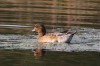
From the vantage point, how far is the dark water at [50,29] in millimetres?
14883

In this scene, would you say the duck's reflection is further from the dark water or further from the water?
the water

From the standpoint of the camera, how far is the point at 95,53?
15.9 meters

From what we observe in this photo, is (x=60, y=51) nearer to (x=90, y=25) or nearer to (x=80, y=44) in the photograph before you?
(x=80, y=44)

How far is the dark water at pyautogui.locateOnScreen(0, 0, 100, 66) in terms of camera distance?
1488cm

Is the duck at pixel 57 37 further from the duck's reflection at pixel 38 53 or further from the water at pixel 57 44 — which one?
the duck's reflection at pixel 38 53

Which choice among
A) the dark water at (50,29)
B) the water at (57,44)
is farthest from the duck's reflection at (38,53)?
the water at (57,44)

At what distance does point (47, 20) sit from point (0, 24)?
313 cm

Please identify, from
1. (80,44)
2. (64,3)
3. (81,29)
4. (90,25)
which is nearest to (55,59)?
(80,44)

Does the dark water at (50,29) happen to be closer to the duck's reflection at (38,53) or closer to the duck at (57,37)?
the duck's reflection at (38,53)

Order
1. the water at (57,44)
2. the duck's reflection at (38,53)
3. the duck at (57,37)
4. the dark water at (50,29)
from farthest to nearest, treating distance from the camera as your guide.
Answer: the duck at (57,37) → the water at (57,44) → the duck's reflection at (38,53) → the dark water at (50,29)

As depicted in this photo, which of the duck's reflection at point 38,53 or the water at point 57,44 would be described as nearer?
the duck's reflection at point 38,53

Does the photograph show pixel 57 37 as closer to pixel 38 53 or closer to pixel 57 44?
pixel 57 44

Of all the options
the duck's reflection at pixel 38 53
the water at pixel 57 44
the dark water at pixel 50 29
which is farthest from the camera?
the water at pixel 57 44

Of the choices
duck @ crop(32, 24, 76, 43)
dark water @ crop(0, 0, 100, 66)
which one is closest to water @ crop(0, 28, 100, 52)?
dark water @ crop(0, 0, 100, 66)
